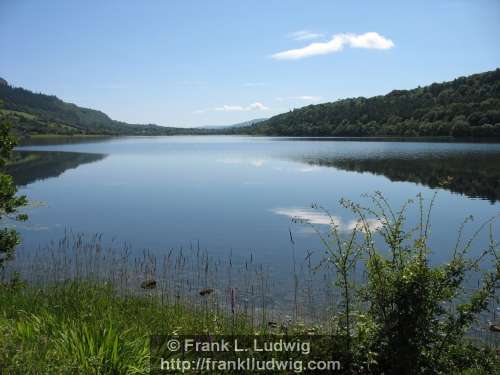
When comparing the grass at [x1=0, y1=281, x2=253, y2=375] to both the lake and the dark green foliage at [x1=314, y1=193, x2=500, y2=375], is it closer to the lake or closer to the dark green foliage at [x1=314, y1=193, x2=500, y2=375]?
the dark green foliage at [x1=314, y1=193, x2=500, y2=375]

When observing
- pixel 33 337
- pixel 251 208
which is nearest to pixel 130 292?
pixel 33 337

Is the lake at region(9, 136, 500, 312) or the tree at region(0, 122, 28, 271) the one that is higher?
the tree at region(0, 122, 28, 271)

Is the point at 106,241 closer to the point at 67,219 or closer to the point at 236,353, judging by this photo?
the point at 67,219

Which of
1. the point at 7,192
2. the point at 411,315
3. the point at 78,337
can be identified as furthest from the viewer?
the point at 7,192

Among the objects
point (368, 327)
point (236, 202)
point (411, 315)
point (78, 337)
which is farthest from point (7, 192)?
point (236, 202)

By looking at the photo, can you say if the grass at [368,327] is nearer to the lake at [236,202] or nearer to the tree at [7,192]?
the tree at [7,192]

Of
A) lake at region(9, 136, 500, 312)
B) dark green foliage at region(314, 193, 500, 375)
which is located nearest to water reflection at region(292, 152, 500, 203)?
lake at region(9, 136, 500, 312)

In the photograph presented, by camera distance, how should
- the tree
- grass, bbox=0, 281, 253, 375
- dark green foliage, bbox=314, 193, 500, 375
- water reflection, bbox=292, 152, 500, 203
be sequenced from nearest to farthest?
grass, bbox=0, 281, 253, 375 → dark green foliage, bbox=314, 193, 500, 375 → the tree → water reflection, bbox=292, 152, 500, 203

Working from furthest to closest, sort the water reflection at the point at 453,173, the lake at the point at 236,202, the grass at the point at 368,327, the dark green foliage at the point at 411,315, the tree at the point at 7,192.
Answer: the water reflection at the point at 453,173, the lake at the point at 236,202, the tree at the point at 7,192, the dark green foliage at the point at 411,315, the grass at the point at 368,327

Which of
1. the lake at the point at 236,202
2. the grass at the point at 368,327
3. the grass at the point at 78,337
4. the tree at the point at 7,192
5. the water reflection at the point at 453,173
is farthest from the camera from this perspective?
the water reflection at the point at 453,173

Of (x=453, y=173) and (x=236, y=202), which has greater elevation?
(x=453, y=173)

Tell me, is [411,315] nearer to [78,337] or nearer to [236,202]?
[78,337]

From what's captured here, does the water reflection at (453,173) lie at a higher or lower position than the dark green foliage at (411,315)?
lower

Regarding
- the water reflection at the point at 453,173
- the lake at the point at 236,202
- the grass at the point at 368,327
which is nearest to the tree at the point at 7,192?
the grass at the point at 368,327
